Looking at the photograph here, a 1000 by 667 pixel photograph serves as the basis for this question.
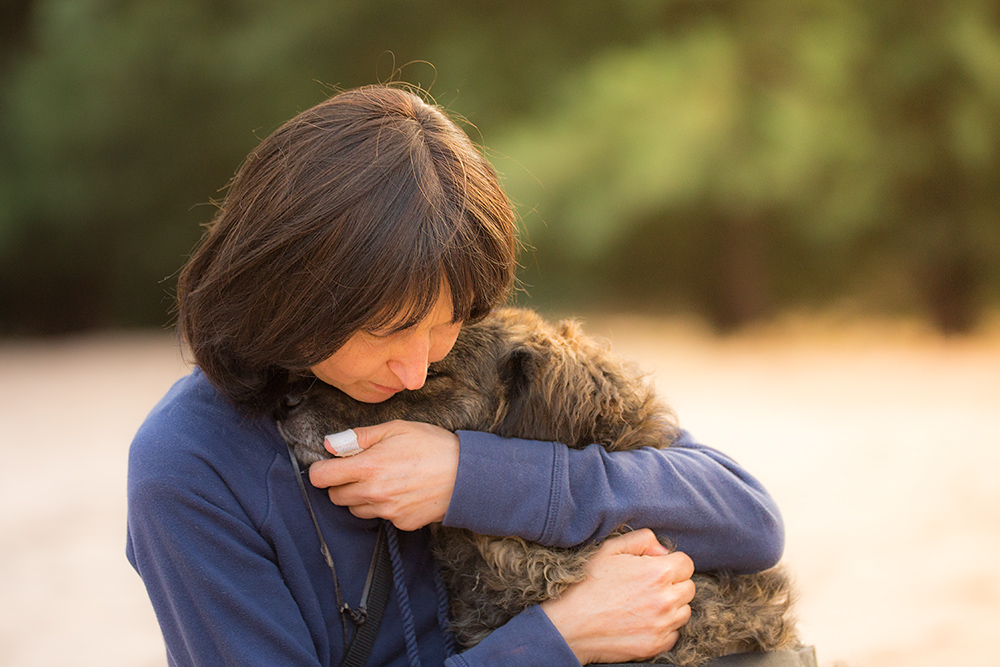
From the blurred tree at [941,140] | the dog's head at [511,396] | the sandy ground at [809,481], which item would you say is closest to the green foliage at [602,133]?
the blurred tree at [941,140]

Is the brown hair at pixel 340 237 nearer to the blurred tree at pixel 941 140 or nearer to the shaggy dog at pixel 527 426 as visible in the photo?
the shaggy dog at pixel 527 426

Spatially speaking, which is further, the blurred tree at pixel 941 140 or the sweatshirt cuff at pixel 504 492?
the blurred tree at pixel 941 140

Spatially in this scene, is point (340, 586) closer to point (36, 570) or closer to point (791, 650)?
point (791, 650)

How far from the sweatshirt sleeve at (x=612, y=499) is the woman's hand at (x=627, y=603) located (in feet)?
0.17

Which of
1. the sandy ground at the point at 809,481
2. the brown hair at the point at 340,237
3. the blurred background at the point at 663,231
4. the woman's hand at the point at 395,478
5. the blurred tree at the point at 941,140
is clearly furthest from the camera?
the blurred tree at the point at 941,140

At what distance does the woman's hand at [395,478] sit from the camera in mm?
1728

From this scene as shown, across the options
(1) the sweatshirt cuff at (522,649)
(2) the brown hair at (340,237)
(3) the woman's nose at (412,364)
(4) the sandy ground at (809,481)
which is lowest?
(4) the sandy ground at (809,481)

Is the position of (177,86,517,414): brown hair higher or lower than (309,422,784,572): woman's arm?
higher

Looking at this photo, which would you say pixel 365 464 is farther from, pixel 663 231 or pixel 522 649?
pixel 663 231

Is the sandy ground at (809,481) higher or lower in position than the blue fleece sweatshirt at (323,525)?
lower

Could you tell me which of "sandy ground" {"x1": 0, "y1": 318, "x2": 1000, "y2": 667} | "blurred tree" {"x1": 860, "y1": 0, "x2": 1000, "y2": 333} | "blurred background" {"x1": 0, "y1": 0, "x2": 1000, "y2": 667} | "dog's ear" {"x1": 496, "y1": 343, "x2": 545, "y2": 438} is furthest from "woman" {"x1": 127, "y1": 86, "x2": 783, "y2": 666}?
"blurred tree" {"x1": 860, "y1": 0, "x2": 1000, "y2": 333}

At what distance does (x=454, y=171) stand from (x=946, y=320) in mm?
10290

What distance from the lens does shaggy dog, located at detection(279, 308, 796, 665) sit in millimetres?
1872

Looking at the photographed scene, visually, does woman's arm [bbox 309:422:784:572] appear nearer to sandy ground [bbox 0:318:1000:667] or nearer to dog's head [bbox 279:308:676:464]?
dog's head [bbox 279:308:676:464]
